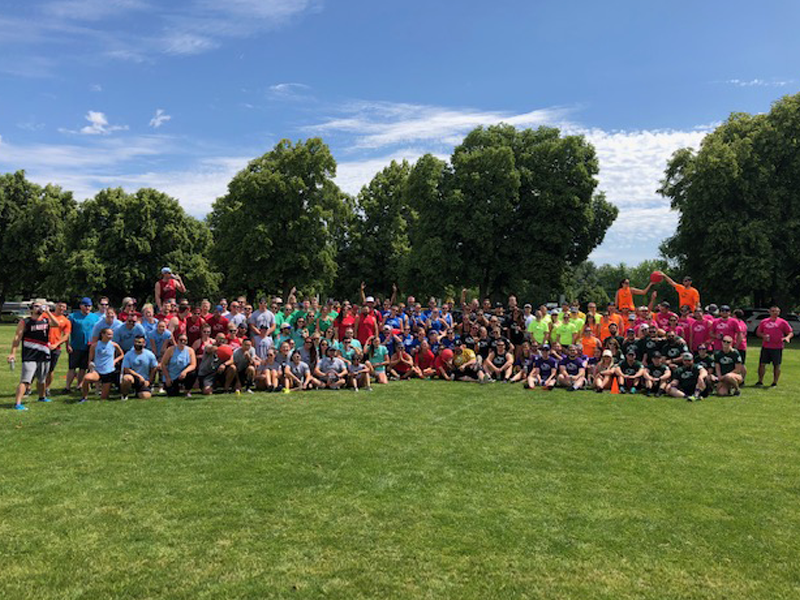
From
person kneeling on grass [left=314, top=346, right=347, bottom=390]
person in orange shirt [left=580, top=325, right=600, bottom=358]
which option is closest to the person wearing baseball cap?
person kneeling on grass [left=314, top=346, right=347, bottom=390]

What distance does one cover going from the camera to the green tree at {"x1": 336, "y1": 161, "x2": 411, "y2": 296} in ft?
143

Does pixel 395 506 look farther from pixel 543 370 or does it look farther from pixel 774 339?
pixel 774 339

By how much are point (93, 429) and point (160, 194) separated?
138 feet

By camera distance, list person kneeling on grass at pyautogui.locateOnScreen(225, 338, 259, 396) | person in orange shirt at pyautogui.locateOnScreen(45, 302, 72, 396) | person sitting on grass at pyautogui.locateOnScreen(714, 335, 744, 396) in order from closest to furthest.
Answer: person in orange shirt at pyautogui.locateOnScreen(45, 302, 72, 396) < person kneeling on grass at pyautogui.locateOnScreen(225, 338, 259, 396) < person sitting on grass at pyautogui.locateOnScreen(714, 335, 744, 396)

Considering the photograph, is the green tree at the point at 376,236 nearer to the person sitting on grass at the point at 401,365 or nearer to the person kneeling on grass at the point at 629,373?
the person sitting on grass at the point at 401,365

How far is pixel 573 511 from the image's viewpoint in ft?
17.1

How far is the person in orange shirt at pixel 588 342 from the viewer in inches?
530

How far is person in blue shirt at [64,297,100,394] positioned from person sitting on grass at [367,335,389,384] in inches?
233

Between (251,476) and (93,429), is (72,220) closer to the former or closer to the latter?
(93,429)

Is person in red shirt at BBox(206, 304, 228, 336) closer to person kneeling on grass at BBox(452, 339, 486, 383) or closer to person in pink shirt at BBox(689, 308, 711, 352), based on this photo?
person kneeling on grass at BBox(452, 339, 486, 383)

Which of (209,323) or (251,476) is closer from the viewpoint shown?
(251,476)

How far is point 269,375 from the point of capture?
39.7ft

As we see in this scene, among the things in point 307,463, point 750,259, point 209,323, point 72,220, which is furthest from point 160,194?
point 307,463

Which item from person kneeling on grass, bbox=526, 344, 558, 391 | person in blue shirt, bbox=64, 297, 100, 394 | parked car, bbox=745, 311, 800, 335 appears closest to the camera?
person in blue shirt, bbox=64, 297, 100, 394
